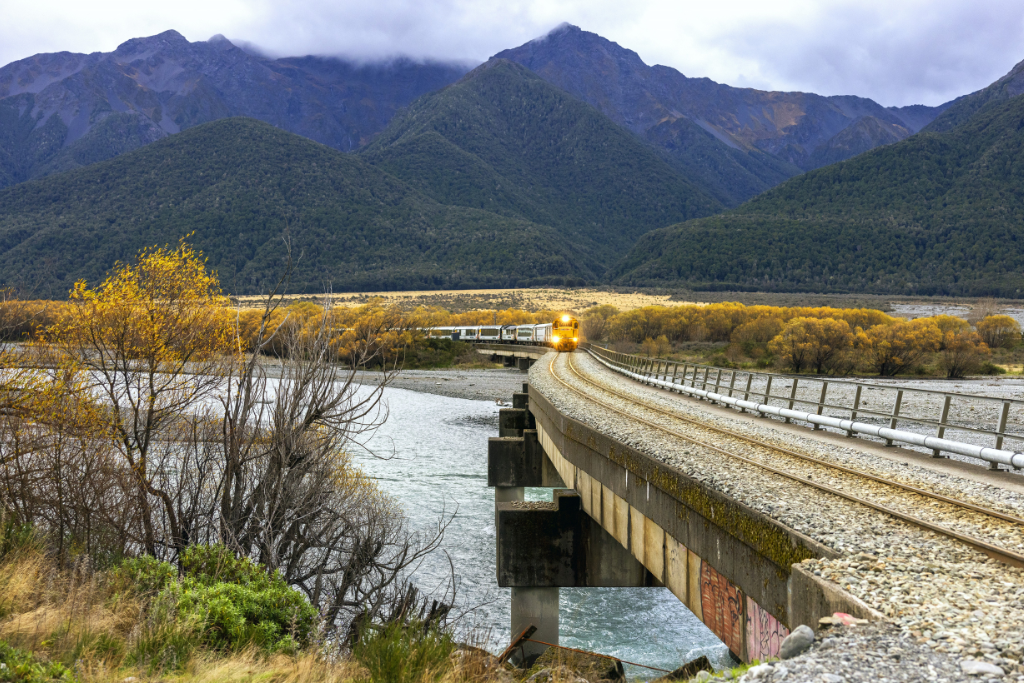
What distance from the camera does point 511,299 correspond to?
14650 centimetres

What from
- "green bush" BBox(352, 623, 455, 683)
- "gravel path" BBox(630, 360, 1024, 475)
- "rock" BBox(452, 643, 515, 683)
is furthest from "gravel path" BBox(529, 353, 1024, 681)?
"gravel path" BBox(630, 360, 1024, 475)

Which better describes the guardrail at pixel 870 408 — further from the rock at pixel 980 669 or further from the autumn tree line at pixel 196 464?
the autumn tree line at pixel 196 464

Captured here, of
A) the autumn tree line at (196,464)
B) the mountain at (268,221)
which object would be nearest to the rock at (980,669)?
the autumn tree line at (196,464)

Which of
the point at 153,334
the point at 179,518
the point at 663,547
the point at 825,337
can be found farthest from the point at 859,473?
the point at 825,337

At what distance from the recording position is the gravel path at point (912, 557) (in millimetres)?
4750

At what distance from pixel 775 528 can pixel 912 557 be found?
3.51 ft

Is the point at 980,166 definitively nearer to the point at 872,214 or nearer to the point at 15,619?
the point at 872,214

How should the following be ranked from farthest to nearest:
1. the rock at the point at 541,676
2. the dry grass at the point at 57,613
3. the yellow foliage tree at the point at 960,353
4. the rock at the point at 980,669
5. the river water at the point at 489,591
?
the yellow foliage tree at the point at 960,353 < the river water at the point at 489,591 < the rock at the point at 541,676 < the dry grass at the point at 57,613 < the rock at the point at 980,669

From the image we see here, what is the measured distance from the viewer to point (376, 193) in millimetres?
179375

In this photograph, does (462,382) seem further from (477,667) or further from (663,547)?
(477,667)

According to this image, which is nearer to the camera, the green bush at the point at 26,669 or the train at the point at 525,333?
the green bush at the point at 26,669

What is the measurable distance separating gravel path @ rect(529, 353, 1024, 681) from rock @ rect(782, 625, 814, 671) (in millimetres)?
582

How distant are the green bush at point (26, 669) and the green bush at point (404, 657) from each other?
264 cm

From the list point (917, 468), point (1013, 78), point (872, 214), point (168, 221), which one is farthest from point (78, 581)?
point (1013, 78)
